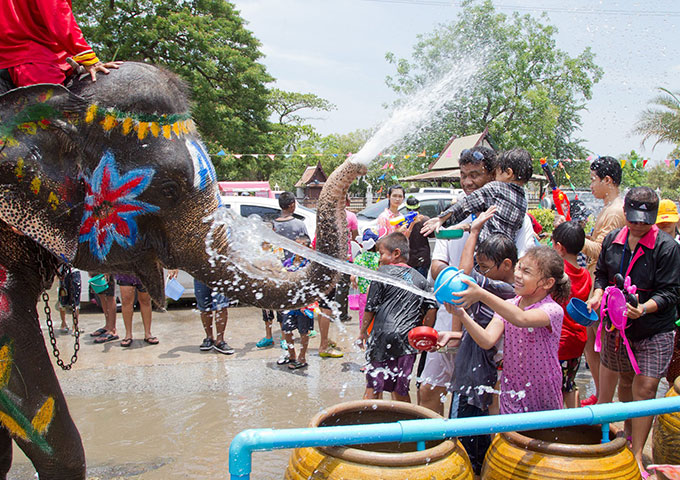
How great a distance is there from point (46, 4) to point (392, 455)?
7.48 feet

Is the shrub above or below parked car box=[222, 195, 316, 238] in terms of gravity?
below

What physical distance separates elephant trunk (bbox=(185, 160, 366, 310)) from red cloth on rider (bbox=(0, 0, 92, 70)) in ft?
3.35

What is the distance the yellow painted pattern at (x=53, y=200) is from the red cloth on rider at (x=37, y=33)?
1.95 ft

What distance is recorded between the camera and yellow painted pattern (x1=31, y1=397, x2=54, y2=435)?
2244 millimetres

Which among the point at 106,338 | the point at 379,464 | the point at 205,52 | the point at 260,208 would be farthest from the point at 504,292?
the point at 205,52

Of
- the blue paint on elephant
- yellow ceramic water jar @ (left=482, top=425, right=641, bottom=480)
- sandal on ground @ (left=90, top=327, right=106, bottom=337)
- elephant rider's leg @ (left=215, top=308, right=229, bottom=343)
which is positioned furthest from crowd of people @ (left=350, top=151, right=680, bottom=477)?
sandal on ground @ (left=90, top=327, right=106, bottom=337)

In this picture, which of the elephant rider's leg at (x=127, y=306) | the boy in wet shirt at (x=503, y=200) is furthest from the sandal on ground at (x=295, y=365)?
the boy in wet shirt at (x=503, y=200)

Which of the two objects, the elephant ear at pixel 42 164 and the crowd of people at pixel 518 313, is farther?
the crowd of people at pixel 518 313

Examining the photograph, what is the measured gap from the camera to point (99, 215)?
2307 mm

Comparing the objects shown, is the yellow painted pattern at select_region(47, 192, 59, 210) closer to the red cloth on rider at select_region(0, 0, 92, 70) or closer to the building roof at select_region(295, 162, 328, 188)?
the red cloth on rider at select_region(0, 0, 92, 70)

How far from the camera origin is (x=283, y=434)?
1.59m

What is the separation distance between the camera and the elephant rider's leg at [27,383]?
2219 millimetres

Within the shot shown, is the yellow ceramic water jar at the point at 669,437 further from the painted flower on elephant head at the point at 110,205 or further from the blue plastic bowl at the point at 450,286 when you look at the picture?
the painted flower on elephant head at the point at 110,205

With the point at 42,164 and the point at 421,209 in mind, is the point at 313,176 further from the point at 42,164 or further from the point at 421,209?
the point at 42,164
